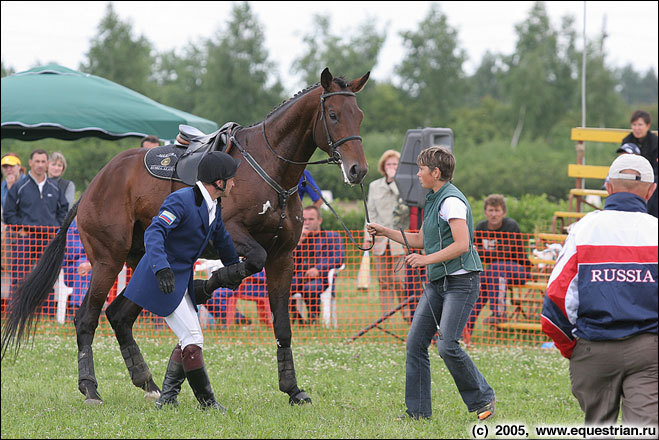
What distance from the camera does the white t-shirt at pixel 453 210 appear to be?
16.9 ft

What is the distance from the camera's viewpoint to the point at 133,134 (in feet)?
38.1

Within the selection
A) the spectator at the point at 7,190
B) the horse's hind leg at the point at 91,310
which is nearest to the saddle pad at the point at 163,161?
the horse's hind leg at the point at 91,310

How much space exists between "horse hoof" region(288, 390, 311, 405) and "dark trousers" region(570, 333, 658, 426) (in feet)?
8.70

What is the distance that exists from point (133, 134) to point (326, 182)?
60.6ft

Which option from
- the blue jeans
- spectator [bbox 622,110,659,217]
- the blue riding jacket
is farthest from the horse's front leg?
spectator [bbox 622,110,659,217]

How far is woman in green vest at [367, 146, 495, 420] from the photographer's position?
5145 millimetres

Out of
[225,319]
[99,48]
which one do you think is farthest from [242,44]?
[225,319]

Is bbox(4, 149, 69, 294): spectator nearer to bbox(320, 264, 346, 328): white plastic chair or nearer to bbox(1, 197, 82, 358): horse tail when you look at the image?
bbox(1, 197, 82, 358): horse tail

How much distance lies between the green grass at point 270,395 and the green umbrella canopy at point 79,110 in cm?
390

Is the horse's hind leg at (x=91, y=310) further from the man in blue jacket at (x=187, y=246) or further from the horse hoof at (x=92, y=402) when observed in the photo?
the man in blue jacket at (x=187, y=246)

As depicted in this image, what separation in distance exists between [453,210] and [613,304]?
1.64 m

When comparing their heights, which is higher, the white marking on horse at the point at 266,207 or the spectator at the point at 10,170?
the spectator at the point at 10,170

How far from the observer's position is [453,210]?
514 cm

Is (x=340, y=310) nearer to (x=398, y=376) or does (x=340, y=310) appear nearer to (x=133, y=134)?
(x=398, y=376)
